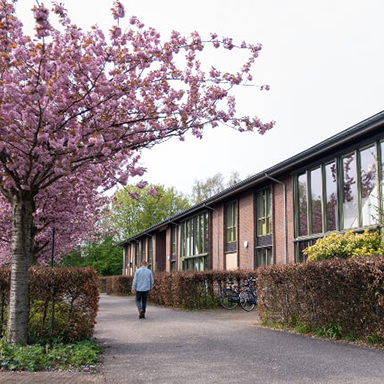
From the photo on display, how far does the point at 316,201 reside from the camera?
17.2 metres

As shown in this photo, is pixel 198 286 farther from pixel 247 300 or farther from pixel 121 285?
pixel 121 285

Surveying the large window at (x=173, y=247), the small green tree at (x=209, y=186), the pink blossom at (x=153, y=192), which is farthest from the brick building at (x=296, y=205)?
the small green tree at (x=209, y=186)

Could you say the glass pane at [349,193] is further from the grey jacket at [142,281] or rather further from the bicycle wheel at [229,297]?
A: the grey jacket at [142,281]

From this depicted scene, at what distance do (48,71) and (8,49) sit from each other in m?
0.73

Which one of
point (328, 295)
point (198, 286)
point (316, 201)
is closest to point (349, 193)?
point (316, 201)

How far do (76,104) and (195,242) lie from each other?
22.9 meters

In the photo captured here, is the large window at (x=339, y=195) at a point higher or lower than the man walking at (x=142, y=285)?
higher

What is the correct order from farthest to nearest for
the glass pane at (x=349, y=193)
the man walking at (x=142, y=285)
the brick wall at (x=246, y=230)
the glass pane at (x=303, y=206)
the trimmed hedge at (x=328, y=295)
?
the brick wall at (x=246, y=230), the glass pane at (x=303, y=206), the glass pane at (x=349, y=193), the man walking at (x=142, y=285), the trimmed hedge at (x=328, y=295)

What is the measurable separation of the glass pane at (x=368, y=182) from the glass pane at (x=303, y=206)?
11.2 feet

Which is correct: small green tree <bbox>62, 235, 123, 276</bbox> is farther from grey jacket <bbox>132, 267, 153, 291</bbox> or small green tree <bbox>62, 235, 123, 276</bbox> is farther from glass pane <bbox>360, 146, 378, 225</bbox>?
glass pane <bbox>360, 146, 378, 225</bbox>

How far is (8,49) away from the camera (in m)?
7.29

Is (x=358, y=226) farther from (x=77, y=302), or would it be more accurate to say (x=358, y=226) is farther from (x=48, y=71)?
(x=48, y=71)

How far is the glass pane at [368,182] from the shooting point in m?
14.0

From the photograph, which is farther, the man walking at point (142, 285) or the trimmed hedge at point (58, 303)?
the man walking at point (142, 285)
